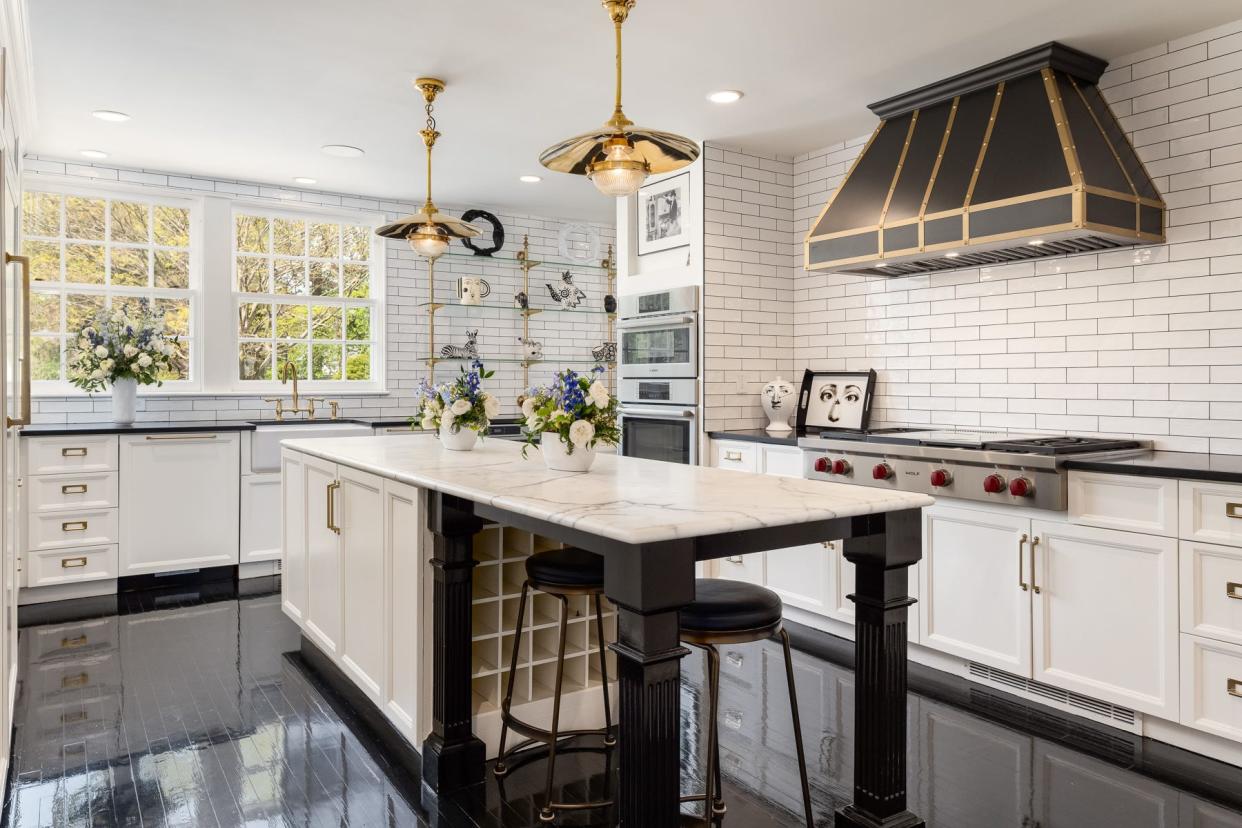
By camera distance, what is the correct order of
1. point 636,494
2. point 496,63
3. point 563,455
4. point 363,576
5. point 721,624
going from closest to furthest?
1. point 721,624
2. point 636,494
3. point 563,455
4. point 363,576
5. point 496,63

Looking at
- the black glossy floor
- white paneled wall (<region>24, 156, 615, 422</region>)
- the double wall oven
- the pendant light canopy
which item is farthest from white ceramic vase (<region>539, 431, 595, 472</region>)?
white paneled wall (<region>24, 156, 615, 422</region>)

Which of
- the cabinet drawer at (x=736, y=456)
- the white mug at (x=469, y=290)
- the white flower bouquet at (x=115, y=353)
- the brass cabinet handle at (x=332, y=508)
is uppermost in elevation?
the white mug at (x=469, y=290)

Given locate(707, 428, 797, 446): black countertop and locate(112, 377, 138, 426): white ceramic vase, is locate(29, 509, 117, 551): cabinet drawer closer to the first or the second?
locate(112, 377, 138, 426): white ceramic vase

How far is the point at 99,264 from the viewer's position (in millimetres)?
5371

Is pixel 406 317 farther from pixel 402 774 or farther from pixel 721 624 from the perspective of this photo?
pixel 721 624

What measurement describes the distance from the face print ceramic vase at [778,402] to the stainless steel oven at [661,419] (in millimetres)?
428

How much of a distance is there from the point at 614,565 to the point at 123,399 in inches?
179

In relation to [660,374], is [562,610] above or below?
below

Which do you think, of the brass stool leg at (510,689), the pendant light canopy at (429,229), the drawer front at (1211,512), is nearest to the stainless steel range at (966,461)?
the drawer front at (1211,512)

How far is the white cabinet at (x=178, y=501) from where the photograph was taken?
4.85 m

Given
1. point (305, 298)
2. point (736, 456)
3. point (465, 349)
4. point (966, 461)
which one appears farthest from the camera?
point (465, 349)

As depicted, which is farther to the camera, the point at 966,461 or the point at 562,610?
the point at 966,461

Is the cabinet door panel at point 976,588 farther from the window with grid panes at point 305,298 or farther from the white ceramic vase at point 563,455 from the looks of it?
the window with grid panes at point 305,298

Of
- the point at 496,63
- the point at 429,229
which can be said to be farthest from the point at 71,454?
the point at 496,63
